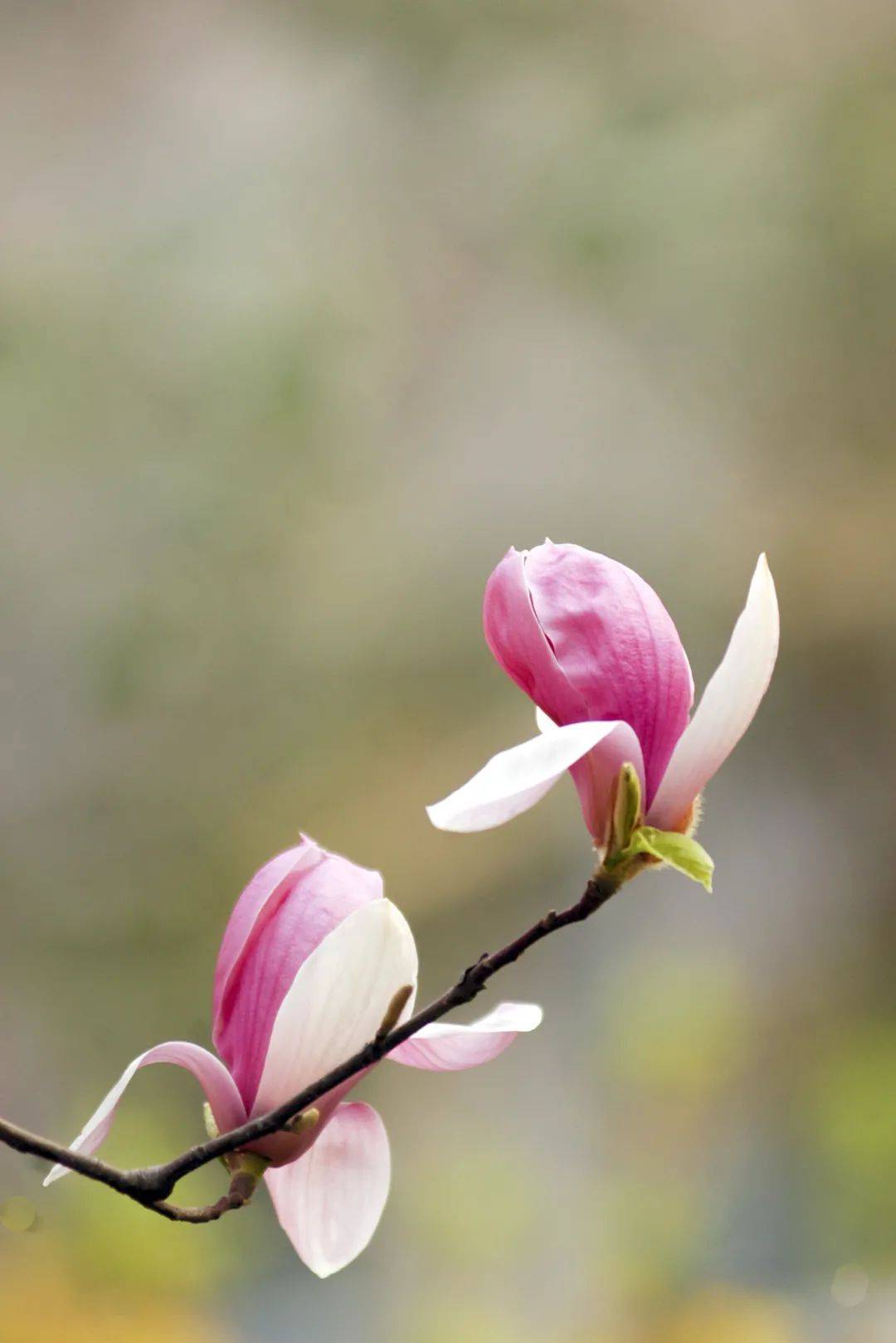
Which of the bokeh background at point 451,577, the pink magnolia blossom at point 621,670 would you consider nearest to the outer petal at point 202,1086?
the pink magnolia blossom at point 621,670

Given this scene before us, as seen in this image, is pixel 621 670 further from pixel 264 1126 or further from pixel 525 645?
pixel 264 1126

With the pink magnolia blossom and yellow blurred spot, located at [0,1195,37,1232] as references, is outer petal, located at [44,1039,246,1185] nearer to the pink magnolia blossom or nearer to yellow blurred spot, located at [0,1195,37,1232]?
the pink magnolia blossom

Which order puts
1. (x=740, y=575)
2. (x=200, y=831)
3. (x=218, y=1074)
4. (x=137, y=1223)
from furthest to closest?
(x=740, y=575)
(x=200, y=831)
(x=137, y=1223)
(x=218, y=1074)

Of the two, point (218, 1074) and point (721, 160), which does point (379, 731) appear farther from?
point (218, 1074)

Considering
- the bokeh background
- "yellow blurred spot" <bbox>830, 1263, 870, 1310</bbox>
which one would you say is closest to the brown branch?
the bokeh background

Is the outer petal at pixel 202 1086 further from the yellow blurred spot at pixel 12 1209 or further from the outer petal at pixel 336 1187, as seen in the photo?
the yellow blurred spot at pixel 12 1209

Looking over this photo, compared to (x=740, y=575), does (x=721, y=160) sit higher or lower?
higher

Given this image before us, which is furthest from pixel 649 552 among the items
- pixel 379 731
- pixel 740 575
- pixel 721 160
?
pixel 721 160

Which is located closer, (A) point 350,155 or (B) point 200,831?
(B) point 200,831
